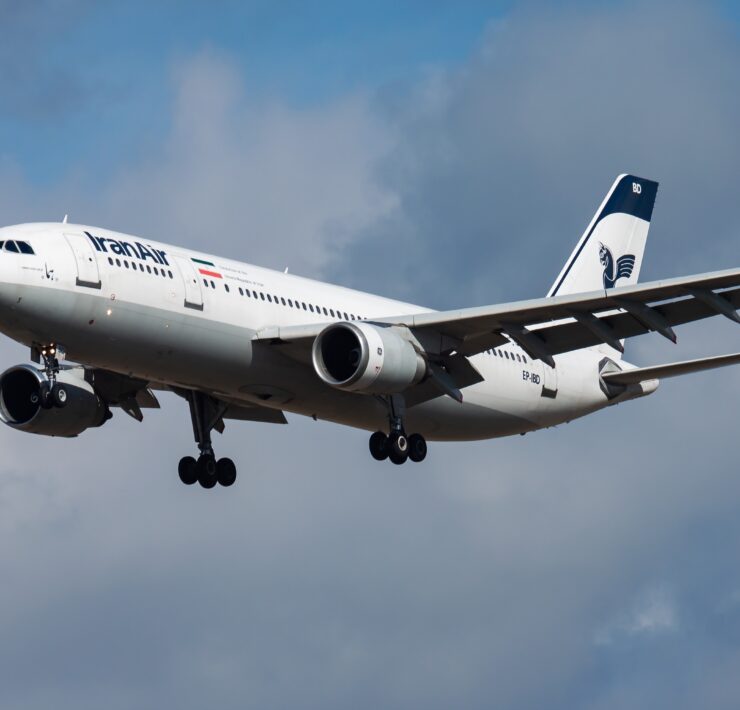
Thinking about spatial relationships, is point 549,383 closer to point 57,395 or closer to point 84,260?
point 57,395

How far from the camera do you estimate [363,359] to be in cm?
4431

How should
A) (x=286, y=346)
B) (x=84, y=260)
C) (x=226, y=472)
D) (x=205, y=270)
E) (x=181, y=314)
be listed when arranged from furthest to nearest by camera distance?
1. (x=226, y=472)
2. (x=286, y=346)
3. (x=205, y=270)
4. (x=181, y=314)
5. (x=84, y=260)

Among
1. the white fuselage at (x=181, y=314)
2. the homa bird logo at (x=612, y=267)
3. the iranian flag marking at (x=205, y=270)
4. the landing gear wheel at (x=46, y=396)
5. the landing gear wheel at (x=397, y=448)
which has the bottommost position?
the landing gear wheel at (x=397, y=448)

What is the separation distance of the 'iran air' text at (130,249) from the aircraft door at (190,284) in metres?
0.40

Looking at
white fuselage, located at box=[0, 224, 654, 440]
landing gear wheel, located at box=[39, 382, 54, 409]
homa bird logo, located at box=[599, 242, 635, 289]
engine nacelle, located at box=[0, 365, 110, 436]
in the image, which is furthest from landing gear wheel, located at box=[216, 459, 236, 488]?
homa bird logo, located at box=[599, 242, 635, 289]

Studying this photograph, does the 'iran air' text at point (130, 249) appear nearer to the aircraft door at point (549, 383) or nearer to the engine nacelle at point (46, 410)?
the engine nacelle at point (46, 410)

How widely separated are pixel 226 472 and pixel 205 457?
27.6 inches

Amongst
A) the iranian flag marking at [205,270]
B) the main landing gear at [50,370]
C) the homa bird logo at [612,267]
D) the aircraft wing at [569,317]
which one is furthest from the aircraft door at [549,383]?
the main landing gear at [50,370]

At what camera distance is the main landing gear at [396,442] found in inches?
1855

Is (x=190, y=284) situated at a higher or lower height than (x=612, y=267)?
lower

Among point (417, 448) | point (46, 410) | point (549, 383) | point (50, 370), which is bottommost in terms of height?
point (417, 448)

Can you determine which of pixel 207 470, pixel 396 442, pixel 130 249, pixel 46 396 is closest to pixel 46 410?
pixel 207 470

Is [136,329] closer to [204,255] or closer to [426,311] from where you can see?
[204,255]

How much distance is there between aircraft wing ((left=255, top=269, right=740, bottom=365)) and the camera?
43375mm
